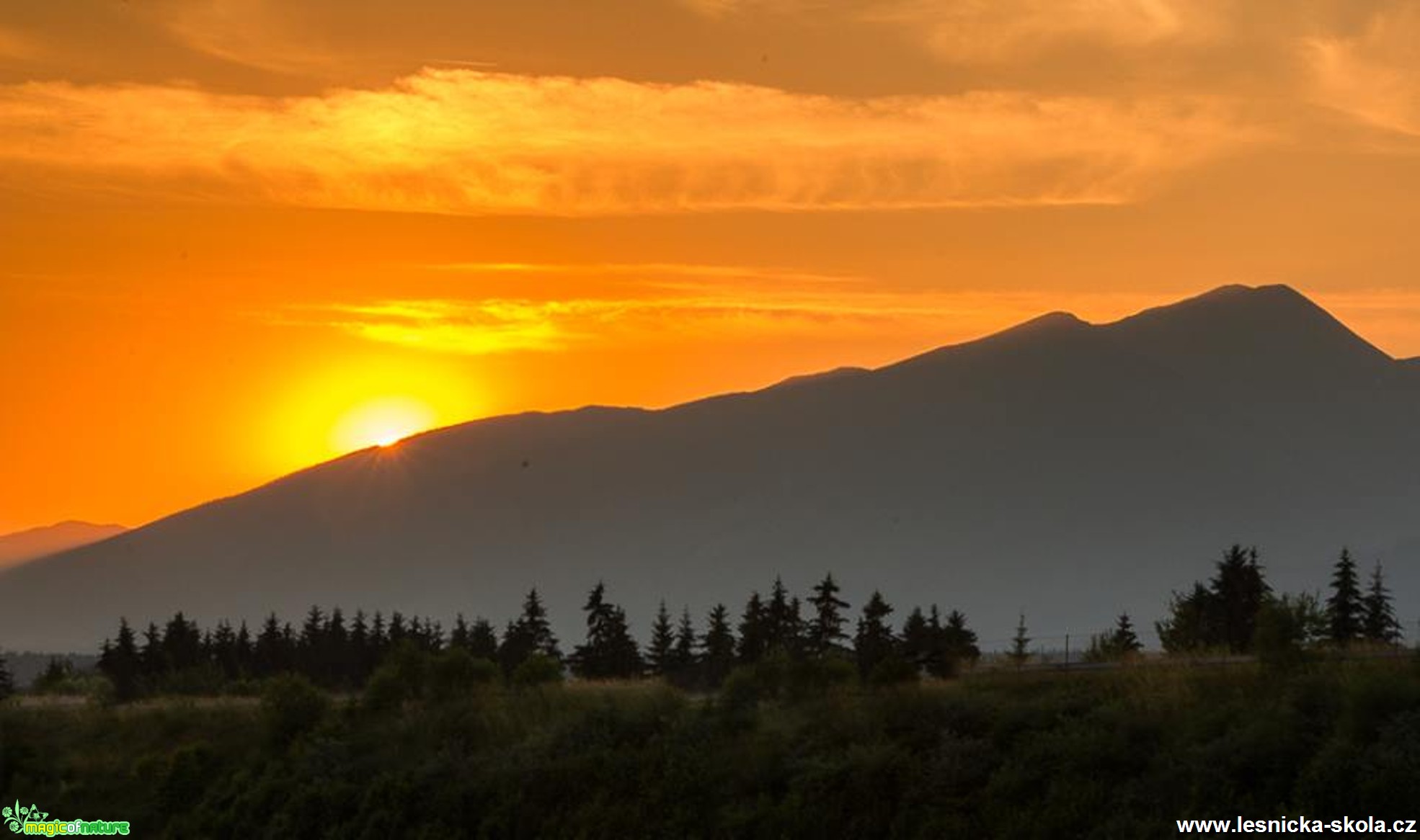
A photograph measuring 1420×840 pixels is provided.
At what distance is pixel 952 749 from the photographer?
112 feet

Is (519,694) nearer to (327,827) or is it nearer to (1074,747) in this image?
(327,827)

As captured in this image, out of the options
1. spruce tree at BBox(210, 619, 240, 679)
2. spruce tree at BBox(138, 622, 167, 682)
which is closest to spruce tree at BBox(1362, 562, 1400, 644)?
spruce tree at BBox(210, 619, 240, 679)

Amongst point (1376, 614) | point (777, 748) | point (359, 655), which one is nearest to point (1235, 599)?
point (1376, 614)

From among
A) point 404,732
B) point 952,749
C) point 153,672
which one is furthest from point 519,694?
point 153,672

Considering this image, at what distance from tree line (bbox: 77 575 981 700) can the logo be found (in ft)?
24.4

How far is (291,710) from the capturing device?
4659 centimetres

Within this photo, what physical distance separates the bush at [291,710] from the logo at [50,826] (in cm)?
436

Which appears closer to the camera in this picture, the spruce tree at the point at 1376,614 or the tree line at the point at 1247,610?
the tree line at the point at 1247,610

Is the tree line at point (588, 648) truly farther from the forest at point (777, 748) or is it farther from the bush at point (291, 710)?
the bush at point (291, 710)

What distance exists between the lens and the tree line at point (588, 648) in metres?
52.1

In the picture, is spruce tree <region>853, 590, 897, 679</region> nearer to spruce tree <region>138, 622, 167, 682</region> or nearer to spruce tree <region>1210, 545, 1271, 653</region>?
spruce tree <region>1210, 545, 1271, 653</region>

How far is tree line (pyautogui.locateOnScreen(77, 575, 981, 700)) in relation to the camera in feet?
171

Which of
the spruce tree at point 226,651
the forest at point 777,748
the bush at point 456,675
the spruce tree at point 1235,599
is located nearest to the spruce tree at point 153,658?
the spruce tree at point 226,651

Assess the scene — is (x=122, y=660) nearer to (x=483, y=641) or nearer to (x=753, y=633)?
(x=483, y=641)
